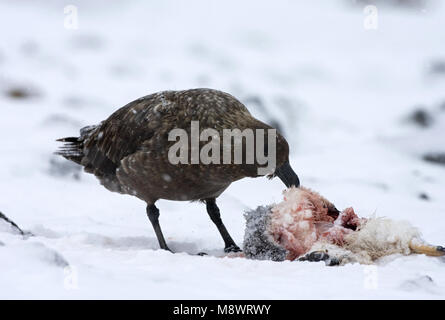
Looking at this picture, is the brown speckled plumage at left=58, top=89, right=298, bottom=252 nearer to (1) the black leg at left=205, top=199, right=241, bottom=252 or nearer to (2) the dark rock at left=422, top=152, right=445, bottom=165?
(1) the black leg at left=205, top=199, right=241, bottom=252

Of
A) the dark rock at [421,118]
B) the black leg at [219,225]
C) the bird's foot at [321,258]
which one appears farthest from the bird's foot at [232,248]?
the dark rock at [421,118]

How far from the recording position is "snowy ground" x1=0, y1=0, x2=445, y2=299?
12.1 feet

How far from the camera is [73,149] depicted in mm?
6336

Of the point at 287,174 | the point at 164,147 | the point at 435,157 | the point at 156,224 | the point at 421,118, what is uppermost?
the point at 421,118

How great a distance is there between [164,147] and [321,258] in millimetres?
1509

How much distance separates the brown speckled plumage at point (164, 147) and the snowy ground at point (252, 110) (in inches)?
21.0

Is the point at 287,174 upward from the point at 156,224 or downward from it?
upward

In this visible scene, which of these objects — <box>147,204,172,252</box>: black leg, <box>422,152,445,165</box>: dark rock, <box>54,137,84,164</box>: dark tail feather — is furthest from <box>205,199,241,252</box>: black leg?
<box>422,152,445,165</box>: dark rock

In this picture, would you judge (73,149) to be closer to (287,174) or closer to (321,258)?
(287,174)

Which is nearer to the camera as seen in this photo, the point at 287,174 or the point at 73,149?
the point at 287,174

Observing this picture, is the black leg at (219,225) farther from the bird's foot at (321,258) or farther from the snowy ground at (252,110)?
the bird's foot at (321,258)

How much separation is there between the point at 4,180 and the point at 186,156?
3369mm

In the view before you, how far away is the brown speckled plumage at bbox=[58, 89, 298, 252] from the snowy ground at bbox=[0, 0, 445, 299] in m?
0.53

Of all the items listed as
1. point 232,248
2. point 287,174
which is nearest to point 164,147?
point 287,174
